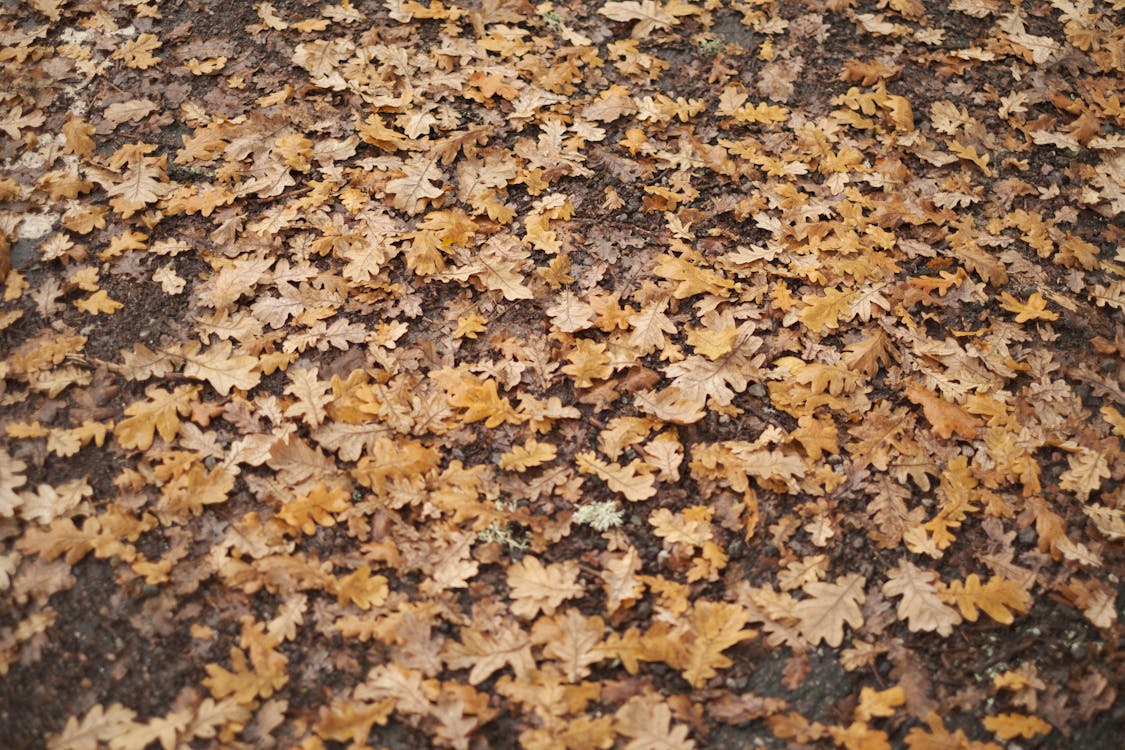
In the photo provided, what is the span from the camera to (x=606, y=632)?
301 centimetres

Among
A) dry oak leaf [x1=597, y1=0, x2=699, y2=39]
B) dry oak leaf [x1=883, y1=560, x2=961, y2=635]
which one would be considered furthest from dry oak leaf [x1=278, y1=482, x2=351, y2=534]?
dry oak leaf [x1=597, y1=0, x2=699, y2=39]

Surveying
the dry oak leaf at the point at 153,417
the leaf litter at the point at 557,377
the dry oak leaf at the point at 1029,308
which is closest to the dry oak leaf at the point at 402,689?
the leaf litter at the point at 557,377

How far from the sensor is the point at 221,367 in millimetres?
3531

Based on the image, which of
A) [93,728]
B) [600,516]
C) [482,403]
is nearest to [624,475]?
[600,516]

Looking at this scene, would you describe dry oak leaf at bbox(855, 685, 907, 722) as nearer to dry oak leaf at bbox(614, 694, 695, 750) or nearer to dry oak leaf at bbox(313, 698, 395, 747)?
dry oak leaf at bbox(614, 694, 695, 750)

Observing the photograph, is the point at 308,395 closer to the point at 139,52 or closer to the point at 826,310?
the point at 826,310

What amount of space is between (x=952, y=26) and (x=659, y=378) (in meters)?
3.57

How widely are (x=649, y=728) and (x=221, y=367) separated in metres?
2.37

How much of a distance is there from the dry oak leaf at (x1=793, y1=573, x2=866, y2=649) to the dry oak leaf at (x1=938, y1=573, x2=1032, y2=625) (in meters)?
0.35

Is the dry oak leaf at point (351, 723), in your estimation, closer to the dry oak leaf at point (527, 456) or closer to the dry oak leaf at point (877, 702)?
the dry oak leaf at point (527, 456)

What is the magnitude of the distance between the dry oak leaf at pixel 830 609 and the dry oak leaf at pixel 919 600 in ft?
0.45

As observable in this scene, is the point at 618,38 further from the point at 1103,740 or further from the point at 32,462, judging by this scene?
the point at 1103,740

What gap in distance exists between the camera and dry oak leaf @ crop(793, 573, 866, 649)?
3.01m

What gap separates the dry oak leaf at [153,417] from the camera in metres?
3.30
